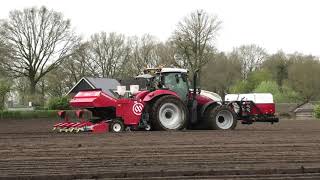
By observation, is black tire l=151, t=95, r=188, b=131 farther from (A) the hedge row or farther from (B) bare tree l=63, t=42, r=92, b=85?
(B) bare tree l=63, t=42, r=92, b=85

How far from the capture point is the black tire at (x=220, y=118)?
62.3ft

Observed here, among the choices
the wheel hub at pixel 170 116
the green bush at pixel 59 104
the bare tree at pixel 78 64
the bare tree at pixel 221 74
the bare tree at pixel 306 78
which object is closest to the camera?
the wheel hub at pixel 170 116

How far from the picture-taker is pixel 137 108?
1788 cm

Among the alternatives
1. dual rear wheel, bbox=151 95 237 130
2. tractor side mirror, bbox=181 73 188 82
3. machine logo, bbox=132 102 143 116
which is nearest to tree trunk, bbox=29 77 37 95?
Result: tractor side mirror, bbox=181 73 188 82

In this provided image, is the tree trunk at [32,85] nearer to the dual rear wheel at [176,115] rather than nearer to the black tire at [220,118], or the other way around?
the black tire at [220,118]

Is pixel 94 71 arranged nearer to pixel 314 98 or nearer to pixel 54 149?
pixel 314 98

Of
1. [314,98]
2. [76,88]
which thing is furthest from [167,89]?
[314,98]

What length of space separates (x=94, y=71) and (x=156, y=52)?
7.82m

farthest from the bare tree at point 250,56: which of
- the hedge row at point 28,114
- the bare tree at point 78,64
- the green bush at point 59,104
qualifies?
the hedge row at point 28,114

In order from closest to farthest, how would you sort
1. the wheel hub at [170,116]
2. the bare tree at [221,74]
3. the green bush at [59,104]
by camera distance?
the wheel hub at [170,116], the green bush at [59,104], the bare tree at [221,74]

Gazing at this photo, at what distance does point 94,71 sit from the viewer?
216 feet

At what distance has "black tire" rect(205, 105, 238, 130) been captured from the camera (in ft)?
62.3

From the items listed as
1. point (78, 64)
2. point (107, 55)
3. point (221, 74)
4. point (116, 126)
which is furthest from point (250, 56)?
point (116, 126)

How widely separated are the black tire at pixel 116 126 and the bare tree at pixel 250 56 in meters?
54.9
